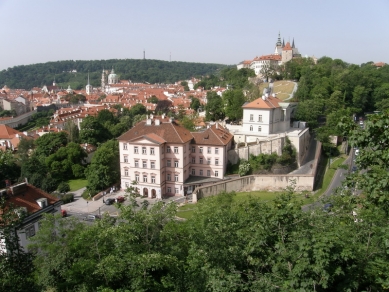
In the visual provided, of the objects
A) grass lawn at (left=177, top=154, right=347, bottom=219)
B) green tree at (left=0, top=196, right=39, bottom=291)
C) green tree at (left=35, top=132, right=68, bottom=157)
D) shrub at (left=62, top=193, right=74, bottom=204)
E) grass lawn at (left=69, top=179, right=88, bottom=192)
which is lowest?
grass lawn at (left=69, top=179, right=88, bottom=192)

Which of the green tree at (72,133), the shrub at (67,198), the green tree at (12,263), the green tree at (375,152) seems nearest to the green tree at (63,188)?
the shrub at (67,198)

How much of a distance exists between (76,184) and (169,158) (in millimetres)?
14010

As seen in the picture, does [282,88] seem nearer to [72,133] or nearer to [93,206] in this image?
[72,133]

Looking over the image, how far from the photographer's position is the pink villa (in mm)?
35094

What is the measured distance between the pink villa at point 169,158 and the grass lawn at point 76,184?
6.95m

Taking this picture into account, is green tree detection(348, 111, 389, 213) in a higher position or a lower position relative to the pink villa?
higher

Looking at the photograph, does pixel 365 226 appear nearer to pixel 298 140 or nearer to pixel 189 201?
pixel 189 201

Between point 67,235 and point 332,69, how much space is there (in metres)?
65.2

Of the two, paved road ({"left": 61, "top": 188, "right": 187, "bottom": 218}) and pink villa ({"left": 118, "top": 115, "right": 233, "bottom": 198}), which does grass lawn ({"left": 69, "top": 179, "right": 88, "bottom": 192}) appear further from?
pink villa ({"left": 118, "top": 115, "right": 233, "bottom": 198})

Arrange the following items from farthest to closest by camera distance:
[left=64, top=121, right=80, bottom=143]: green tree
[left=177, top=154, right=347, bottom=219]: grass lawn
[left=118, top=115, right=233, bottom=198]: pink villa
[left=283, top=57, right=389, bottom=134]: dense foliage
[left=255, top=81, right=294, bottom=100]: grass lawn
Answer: [left=255, top=81, right=294, bottom=100]: grass lawn → [left=64, top=121, right=80, bottom=143]: green tree → [left=283, top=57, right=389, bottom=134]: dense foliage → [left=118, top=115, right=233, bottom=198]: pink villa → [left=177, top=154, right=347, bottom=219]: grass lawn

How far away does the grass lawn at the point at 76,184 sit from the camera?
135 feet

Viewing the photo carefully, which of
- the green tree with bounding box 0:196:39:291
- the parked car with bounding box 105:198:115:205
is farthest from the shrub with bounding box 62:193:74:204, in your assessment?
the green tree with bounding box 0:196:39:291

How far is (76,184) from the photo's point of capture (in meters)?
42.6

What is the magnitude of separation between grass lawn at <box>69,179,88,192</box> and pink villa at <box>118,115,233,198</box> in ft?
22.8
